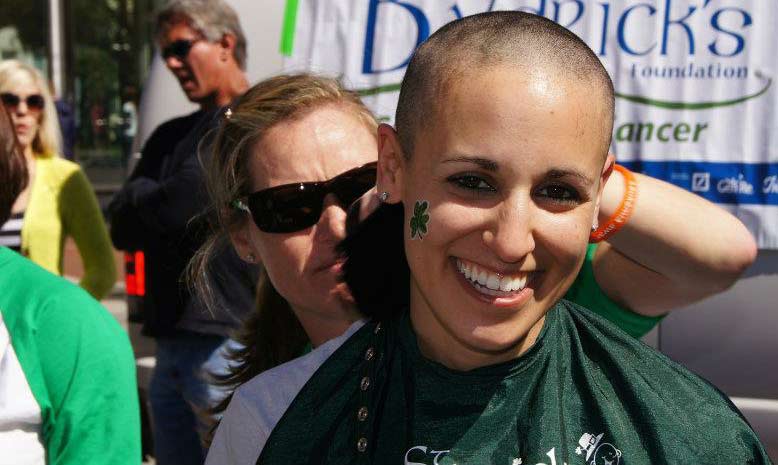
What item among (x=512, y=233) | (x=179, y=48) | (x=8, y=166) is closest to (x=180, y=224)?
(x=179, y=48)

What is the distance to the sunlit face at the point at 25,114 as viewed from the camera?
446cm

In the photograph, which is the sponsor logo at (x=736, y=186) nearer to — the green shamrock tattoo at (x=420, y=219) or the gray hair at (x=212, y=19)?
the gray hair at (x=212, y=19)

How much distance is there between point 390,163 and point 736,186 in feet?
7.79

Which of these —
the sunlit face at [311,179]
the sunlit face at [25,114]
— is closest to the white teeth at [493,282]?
the sunlit face at [311,179]

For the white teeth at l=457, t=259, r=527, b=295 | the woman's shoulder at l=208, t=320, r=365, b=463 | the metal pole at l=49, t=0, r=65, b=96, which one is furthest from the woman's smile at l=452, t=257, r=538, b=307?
the metal pole at l=49, t=0, r=65, b=96

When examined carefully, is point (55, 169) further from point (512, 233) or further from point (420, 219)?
point (512, 233)

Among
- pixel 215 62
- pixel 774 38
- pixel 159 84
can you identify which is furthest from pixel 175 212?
pixel 774 38

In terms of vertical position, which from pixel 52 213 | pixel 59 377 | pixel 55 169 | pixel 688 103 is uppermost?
pixel 688 103

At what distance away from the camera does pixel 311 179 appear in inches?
75.2

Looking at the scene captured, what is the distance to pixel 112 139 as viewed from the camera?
17281 millimetres

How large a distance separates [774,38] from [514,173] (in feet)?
8.20

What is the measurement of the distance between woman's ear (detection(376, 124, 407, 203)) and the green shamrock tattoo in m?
0.07

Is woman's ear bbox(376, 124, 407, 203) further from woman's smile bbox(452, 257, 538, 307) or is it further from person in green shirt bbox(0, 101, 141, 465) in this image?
person in green shirt bbox(0, 101, 141, 465)

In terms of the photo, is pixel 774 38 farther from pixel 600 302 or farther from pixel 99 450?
pixel 99 450
